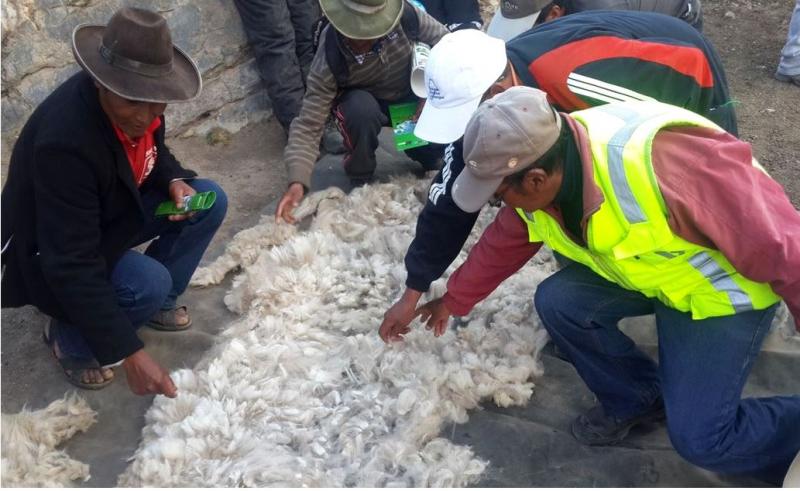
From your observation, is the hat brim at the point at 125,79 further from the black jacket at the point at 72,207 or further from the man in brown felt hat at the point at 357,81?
the man in brown felt hat at the point at 357,81

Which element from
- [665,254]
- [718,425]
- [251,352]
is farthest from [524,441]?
[251,352]

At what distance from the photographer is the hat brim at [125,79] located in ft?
7.49

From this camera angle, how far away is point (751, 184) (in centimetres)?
196

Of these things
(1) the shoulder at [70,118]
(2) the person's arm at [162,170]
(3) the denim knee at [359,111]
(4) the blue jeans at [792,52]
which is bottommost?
(4) the blue jeans at [792,52]

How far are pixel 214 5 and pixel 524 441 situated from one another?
10.3 ft

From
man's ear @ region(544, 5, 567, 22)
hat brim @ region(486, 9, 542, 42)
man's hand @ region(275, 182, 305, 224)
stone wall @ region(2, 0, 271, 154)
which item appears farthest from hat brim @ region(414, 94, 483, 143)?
stone wall @ region(2, 0, 271, 154)

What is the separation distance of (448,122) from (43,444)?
1.64 meters

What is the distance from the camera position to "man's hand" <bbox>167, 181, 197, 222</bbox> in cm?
300

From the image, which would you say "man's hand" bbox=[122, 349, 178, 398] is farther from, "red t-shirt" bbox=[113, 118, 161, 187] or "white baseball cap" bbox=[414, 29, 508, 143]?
"white baseball cap" bbox=[414, 29, 508, 143]

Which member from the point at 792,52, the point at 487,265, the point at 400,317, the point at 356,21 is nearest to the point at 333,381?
the point at 400,317

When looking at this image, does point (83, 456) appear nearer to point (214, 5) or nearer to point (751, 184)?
point (751, 184)

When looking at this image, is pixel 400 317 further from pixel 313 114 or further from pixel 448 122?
pixel 313 114

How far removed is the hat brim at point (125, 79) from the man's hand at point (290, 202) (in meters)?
1.18

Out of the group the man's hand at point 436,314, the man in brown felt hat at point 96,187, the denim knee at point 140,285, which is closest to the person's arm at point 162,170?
the man in brown felt hat at point 96,187
